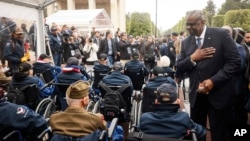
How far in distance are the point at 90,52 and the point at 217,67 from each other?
1024cm

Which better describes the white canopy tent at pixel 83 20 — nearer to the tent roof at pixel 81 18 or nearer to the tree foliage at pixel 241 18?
the tent roof at pixel 81 18

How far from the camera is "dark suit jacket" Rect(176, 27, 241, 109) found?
10.9ft

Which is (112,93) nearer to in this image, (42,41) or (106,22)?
(42,41)

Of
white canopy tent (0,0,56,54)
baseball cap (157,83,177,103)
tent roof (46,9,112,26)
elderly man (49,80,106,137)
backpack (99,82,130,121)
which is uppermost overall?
tent roof (46,9,112,26)

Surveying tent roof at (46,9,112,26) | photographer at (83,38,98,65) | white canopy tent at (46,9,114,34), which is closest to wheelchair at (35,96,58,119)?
photographer at (83,38,98,65)

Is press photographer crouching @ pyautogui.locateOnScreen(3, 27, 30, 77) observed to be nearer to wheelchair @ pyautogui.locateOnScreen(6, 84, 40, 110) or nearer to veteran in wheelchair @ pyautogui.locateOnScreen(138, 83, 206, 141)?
wheelchair @ pyautogui.locateOnScreen(6, 84, 40, 110)

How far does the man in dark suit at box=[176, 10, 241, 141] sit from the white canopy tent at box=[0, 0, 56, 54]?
4.99 m

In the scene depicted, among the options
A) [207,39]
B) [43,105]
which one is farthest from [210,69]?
[43,105]

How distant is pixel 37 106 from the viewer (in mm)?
5098

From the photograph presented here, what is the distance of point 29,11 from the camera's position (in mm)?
8320

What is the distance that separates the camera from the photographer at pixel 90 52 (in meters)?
13.3

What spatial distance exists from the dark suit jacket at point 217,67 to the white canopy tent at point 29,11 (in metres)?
5.01

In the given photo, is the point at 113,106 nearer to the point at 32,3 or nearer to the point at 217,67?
the point at 217,67

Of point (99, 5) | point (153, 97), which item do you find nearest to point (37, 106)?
point (153, 97)
